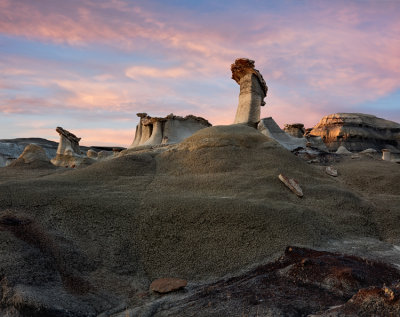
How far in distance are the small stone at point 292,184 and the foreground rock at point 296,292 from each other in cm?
348

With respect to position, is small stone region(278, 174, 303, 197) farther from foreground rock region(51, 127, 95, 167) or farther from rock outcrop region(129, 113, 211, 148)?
foreground rock region(51, 127, 95, 167)

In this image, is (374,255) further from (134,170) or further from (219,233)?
(134,170)

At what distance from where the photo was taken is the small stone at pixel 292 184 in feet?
27.8

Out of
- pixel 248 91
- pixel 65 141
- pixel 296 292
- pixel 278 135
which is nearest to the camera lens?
pixel 296 292

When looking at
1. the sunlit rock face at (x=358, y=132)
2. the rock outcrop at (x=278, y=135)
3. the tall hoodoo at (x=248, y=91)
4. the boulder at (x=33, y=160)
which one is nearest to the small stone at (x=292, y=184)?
the tall hoodoo at (x=248, y=91)

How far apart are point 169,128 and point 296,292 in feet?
71.2

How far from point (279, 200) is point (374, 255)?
98.9 inches

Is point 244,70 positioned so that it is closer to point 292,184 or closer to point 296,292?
point 292,184

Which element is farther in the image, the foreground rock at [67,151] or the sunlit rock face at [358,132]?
the sunlit rock face at [358,132]

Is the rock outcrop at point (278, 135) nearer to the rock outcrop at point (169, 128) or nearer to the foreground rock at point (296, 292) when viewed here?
the rock outcrop at point (169, 128)

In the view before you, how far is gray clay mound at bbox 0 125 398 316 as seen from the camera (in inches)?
197

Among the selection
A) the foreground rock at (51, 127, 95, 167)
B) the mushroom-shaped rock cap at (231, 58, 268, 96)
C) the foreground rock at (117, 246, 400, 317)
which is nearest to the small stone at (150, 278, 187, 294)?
the foreground rock at (117, 246, 400, 317)

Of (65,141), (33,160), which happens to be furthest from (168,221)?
(65,141)

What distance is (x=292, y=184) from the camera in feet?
28.9
